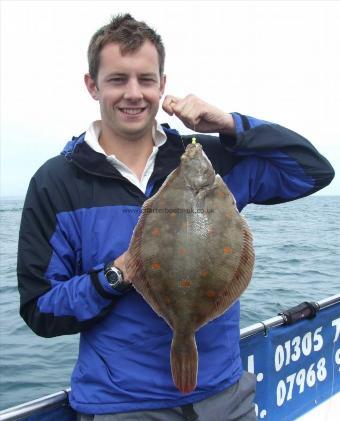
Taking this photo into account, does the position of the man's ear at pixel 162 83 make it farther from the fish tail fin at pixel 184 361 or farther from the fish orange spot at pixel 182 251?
the fish tail fin at pixel 184 361

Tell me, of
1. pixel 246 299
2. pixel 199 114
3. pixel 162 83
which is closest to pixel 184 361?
pixel 199 114

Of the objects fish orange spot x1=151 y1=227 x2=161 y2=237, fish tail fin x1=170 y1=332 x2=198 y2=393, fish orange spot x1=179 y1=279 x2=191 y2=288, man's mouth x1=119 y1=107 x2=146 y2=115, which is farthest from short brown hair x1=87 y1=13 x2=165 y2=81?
fish tail fin x1=170 y1=332 x2=198 y2=393

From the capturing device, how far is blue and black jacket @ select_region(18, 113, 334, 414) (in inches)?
90.6

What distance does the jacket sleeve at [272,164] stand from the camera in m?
2.73

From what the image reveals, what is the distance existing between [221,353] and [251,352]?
1.50m

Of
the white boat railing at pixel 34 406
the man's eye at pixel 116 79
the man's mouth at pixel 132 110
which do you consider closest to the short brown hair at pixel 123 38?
the man's eye at pixel 116 79

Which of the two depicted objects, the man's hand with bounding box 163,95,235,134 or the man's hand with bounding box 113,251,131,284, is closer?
the man's hand with bounding box 113,251,131,284

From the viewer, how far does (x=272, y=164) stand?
2832 mm

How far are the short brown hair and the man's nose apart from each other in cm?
15

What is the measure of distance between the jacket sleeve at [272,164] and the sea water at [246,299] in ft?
14.6

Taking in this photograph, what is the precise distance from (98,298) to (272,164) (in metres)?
1.24

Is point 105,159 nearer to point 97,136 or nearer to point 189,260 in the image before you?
point 97,136

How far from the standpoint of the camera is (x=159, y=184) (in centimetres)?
257

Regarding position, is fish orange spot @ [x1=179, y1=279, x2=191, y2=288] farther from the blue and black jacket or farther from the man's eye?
the man's eye
